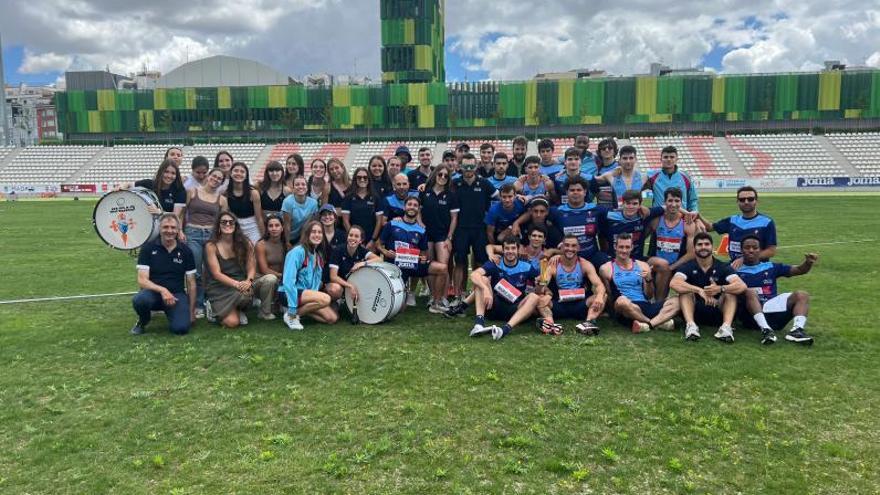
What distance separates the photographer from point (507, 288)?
7.01m

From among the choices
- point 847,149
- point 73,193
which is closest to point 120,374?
point 73,193

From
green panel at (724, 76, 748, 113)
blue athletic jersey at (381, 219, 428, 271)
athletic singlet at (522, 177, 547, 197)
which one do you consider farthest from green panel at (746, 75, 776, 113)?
blue athletic jersey at (381, 219, 428, 271)

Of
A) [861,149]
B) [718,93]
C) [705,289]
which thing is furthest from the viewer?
[718,93]

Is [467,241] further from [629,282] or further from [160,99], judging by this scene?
[160,99]

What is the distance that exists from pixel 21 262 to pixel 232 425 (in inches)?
444

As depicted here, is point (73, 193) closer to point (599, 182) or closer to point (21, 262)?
point (21, 262)

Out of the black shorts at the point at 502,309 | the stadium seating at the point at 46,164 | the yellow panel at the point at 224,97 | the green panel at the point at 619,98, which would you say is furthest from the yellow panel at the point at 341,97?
the black shorts at the point at 502,309

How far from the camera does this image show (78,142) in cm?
6794

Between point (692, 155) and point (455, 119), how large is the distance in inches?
993

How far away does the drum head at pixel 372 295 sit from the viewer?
706cm

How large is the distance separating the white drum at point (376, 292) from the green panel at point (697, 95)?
62447 mm

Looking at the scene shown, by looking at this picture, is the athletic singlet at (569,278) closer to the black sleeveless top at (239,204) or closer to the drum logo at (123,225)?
the black sleeveless top at (239,204)

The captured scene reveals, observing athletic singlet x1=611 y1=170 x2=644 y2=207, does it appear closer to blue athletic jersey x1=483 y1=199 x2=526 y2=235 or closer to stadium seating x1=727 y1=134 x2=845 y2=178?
blue athletic jersey x1=483 y1=199 x2=526 y2=235

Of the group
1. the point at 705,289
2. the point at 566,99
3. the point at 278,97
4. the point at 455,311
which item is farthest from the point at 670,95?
the point at 455,311
